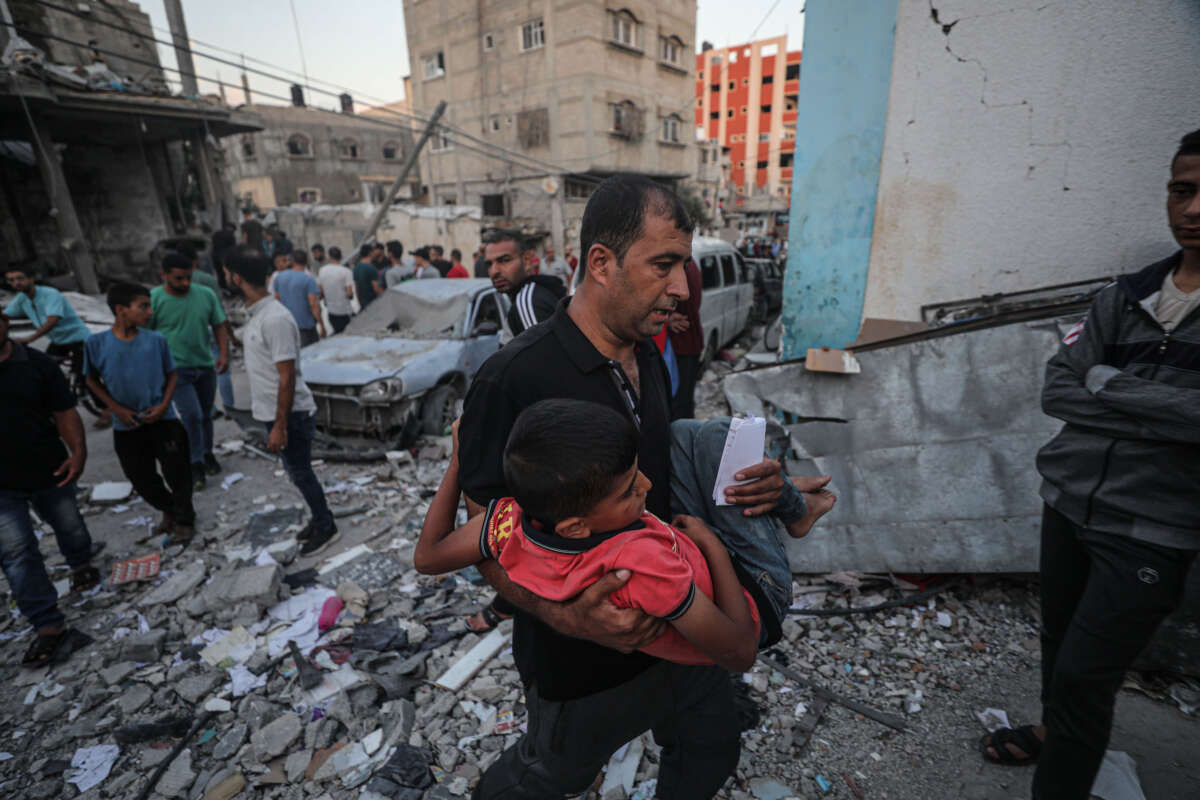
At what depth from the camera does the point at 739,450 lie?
1254 mm

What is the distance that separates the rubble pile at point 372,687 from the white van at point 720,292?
5090mm

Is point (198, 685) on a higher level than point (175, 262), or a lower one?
lower

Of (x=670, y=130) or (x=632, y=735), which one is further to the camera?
(x=670, y=130)

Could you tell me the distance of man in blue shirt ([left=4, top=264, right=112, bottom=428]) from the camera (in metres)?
5.84

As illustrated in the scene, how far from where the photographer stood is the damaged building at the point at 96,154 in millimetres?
11453

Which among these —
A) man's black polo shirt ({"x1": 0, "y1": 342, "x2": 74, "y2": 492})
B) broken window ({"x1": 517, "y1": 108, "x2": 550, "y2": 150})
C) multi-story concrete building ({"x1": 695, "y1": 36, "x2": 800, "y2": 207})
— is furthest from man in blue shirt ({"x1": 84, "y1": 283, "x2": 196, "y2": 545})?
multi-story concrete building ({"x1": 695, "y1": 36, "x2": 800, "y2": 207})

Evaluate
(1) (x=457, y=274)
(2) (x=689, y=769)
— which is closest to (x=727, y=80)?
(1) (x=457, y=274)

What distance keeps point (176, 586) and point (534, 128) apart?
2485cm

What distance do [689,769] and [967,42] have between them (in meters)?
4.62

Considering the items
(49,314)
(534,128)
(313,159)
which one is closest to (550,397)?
(49,314)

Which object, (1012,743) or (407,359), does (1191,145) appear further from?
(407,359)

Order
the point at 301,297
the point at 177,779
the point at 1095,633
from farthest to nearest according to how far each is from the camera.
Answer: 1. the point at 301,297
2. the point at 177,779
3. the point at 1095,633

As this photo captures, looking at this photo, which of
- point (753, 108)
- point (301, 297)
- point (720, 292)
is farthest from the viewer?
point (753, 108)

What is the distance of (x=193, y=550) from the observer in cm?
423
